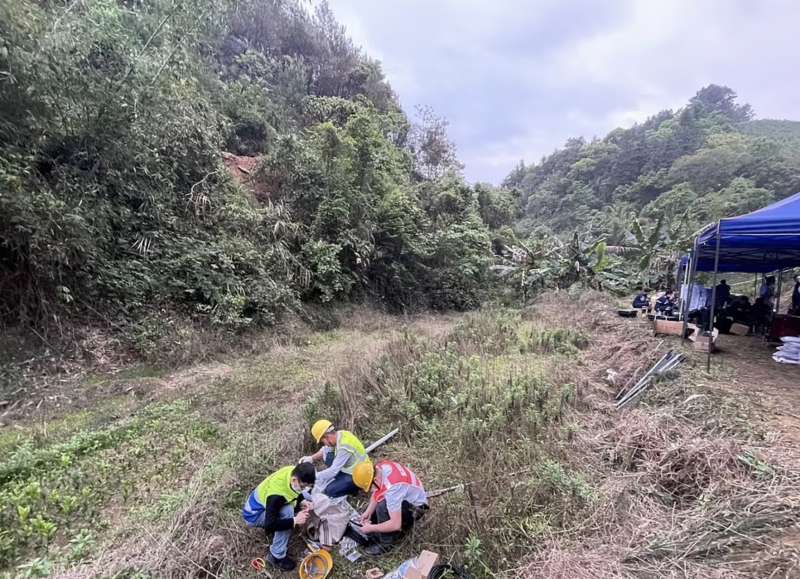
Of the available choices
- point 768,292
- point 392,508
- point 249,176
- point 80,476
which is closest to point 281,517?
point 392,508

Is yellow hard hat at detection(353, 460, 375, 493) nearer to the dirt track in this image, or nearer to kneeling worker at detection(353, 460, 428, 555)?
kneeling worker at detection(353, 460, 428, 555)

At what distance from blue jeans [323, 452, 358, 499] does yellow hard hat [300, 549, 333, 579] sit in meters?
0.37

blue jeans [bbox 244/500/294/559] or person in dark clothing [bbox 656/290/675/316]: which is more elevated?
person in dark clothing [bbox 656/290/675/316]

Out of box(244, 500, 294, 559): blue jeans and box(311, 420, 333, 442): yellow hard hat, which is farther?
box(311, 420, 333, 442): yellow hard hat

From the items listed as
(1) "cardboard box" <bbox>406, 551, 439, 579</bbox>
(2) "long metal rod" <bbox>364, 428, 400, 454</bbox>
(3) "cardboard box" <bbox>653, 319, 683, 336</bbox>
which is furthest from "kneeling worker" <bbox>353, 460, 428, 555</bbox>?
(3) "cardboard box" <bbox>653, 319, 683, 336</bbox>

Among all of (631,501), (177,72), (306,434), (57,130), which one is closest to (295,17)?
(177,72)

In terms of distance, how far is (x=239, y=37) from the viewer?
46.5 feet

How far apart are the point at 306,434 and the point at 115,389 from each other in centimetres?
275

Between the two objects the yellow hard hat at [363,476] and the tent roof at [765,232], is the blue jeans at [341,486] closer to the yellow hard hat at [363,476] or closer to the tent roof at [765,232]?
the yellow hard hat at [363,476]

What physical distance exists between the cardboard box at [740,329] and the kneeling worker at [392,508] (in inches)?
264

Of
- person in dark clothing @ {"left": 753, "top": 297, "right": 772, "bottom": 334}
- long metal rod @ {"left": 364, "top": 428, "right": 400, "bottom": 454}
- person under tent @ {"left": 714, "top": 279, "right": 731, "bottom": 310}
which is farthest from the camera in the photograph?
person under tent @ {"left": 714, "top": 279, "right": 731, "bottom": 310}

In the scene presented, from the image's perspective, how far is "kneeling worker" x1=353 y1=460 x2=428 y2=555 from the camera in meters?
2.32

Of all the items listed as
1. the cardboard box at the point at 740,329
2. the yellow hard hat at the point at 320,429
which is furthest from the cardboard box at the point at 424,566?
the cardboard box at the point at 740,329

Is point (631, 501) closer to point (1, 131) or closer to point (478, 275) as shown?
point (1, 131)
